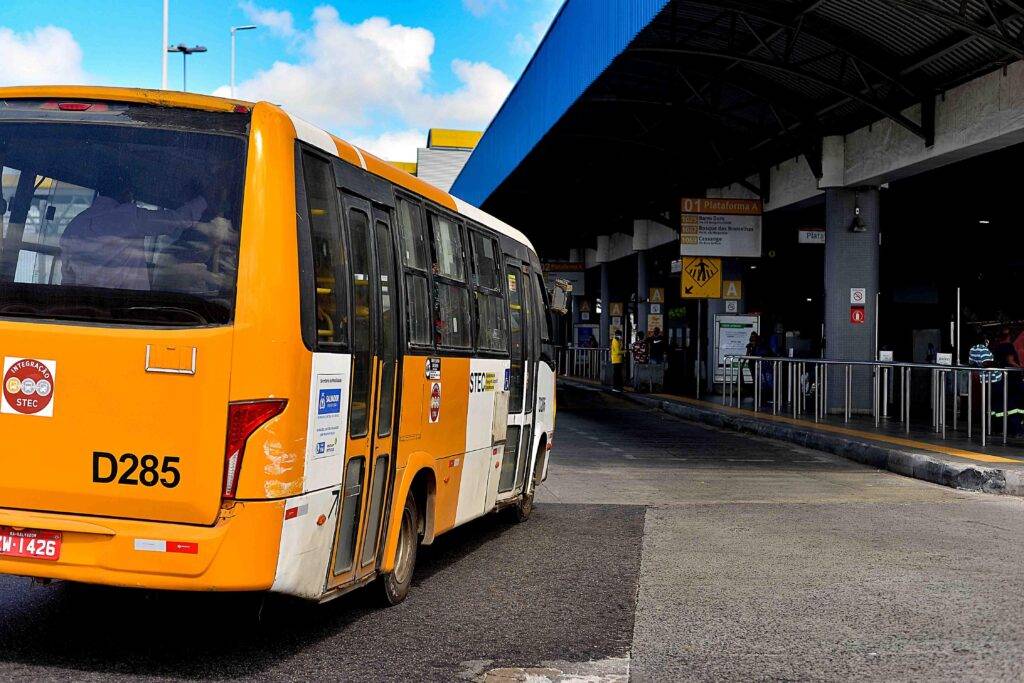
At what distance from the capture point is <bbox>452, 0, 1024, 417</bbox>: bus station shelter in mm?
18188

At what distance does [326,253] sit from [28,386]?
148 cm

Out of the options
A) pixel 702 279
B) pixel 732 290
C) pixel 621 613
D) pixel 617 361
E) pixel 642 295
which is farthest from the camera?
pixel 642 295

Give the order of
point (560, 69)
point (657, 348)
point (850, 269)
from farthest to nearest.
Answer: point (657, 348), point (850, 269), point (560, 69)

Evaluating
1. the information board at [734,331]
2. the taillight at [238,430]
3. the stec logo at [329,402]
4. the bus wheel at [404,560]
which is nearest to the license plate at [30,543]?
the taillight at [238,430]

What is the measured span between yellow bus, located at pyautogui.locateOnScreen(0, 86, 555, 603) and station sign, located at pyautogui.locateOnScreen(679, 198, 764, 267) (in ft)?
69.7

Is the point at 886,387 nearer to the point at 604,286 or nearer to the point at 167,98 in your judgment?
the point at 167,98

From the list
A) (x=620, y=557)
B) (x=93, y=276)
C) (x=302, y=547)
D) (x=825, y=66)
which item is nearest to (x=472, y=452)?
(x=620, y=557)

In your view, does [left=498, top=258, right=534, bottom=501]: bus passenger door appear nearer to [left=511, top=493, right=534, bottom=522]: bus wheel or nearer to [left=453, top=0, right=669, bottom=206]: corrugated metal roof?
[left=511, top=493, right=534, bottom=522]: bus wheel

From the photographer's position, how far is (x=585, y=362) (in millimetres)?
48438

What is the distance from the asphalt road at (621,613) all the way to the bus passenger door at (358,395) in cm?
44

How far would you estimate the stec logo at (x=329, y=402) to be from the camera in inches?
231

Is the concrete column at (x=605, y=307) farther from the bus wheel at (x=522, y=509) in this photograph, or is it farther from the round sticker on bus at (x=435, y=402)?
the round sticker on bus at (x=435, y=402)

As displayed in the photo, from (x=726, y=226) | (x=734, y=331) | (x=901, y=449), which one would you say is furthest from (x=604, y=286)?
(x=901, y=449)

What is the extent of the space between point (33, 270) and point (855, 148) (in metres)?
19.9
